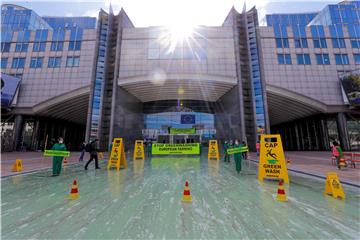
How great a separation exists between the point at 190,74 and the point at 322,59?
78.3 ft

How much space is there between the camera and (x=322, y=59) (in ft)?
89.4

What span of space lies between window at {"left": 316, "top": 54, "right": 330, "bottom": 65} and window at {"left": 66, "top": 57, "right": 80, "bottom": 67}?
43452 millimetres

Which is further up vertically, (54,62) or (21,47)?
(21,47)

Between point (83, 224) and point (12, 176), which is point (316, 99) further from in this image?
point (12, 176)

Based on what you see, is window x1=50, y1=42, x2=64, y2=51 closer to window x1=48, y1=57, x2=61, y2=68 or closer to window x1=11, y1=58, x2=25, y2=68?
window x1=48, y1=57, x2=61, y2=68

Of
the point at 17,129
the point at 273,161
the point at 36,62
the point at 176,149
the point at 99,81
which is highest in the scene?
the point at 36,62

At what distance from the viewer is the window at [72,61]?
28.2 meters


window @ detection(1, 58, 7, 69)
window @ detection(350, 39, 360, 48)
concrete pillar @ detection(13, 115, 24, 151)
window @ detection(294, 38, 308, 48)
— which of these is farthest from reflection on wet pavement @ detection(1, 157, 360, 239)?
window @ detection(350, 39, 360, 48)

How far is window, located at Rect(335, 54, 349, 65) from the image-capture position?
2688 centimetres

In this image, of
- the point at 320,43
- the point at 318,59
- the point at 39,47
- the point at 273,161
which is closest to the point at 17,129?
the point at 39,47

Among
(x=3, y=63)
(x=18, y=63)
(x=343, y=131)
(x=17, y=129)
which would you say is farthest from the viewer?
(x=18, y=63)

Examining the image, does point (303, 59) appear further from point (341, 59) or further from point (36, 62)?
point (36, 62)

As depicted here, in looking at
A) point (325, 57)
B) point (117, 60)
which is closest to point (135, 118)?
point (117, 60)

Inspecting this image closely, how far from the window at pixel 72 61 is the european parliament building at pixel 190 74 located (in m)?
0.31
